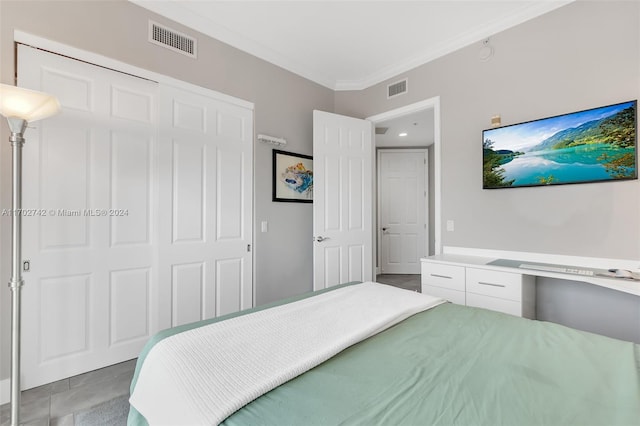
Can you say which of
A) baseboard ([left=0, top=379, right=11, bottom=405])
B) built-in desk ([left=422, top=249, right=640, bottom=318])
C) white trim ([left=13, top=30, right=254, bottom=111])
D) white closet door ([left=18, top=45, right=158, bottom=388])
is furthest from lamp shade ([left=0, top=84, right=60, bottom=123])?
built-in desk ([left=422, top=249, right=640, bottom=318])

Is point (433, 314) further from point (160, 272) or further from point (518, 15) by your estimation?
point (518, 15)

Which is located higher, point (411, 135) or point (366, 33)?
point (366, 33)

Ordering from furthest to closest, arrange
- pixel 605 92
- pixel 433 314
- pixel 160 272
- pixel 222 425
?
pixel 160 272 → pixel 605 92 → pixel 433 314 → pixel 222 425

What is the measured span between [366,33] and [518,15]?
1279 millimetres

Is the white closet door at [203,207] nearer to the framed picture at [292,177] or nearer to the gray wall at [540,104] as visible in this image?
the framed picture at [292,177]

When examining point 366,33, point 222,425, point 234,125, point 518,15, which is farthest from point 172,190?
point 518,15

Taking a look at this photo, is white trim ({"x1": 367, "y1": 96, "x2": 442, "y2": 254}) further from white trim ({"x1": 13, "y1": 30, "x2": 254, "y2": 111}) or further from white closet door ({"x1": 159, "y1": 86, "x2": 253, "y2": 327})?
white trim ({"x1": 13, "y1": 30, "x2": 254, "y2": 111})

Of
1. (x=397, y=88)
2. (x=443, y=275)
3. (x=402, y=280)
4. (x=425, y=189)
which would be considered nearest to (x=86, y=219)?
(x=443, y=275)

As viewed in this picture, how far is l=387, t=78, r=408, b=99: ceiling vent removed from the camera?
329 cm

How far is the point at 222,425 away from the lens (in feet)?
2.47

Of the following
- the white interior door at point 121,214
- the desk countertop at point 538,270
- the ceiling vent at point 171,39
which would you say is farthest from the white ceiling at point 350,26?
the desk countertop at point 538,270

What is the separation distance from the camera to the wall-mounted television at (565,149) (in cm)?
198

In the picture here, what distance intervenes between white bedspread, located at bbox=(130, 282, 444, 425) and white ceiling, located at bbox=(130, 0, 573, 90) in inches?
93.0

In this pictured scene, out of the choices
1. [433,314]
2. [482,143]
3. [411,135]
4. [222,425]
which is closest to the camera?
[222,425]
